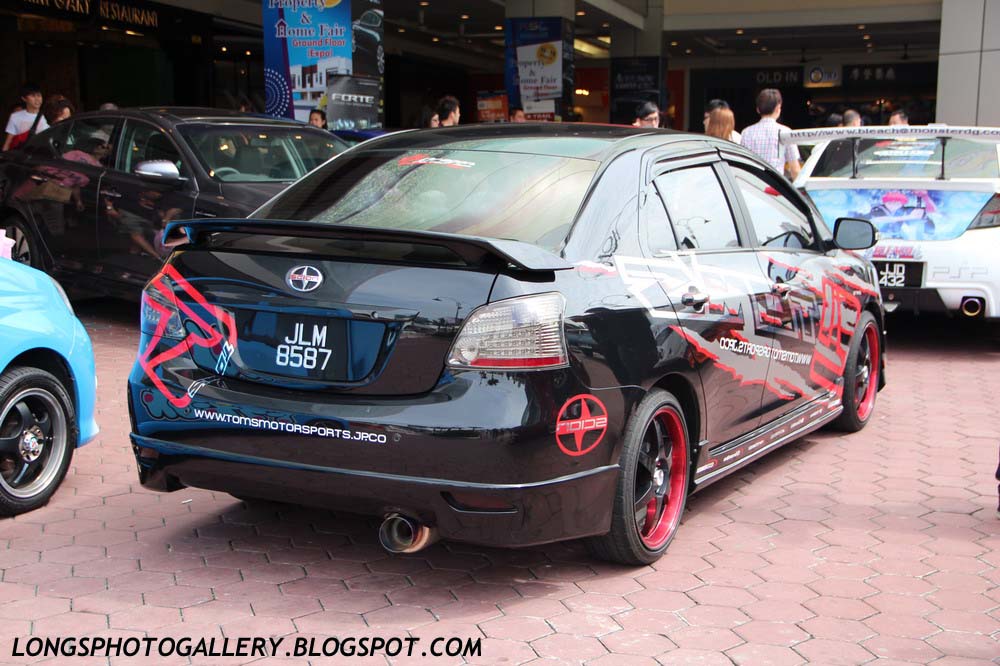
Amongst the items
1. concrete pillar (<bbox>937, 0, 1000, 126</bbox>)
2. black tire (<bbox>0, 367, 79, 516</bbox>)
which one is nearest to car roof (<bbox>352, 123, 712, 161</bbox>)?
black tire (<bbox>0, 367, 79, 516</bbox>)

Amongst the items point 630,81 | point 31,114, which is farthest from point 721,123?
point 630,81

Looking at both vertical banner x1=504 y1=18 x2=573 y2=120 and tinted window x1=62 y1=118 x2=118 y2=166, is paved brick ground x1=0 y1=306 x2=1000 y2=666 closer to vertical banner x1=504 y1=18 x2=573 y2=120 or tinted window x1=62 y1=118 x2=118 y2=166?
tinted window x1=62 y1=118 x2=118 y2=166

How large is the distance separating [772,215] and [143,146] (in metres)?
5.41

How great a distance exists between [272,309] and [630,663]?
1.63 meters

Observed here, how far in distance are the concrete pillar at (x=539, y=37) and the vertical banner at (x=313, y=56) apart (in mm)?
9286

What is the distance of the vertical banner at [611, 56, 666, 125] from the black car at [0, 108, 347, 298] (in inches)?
856

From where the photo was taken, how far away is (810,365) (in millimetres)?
5465

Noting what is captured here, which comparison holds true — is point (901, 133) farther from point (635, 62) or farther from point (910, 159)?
point (635, 62)

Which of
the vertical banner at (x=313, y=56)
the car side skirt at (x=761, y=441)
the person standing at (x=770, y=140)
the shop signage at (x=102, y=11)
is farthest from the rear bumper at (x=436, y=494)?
the shop signage at (x=102, y=11)

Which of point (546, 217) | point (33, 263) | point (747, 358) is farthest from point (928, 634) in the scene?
point (33, 263)

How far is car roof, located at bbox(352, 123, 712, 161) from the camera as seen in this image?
439 cm

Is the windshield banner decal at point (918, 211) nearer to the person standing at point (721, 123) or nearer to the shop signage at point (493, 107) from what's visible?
the person standing at point (721, 123)

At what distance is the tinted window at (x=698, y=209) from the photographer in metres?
4.49

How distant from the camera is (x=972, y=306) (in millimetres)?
8523
